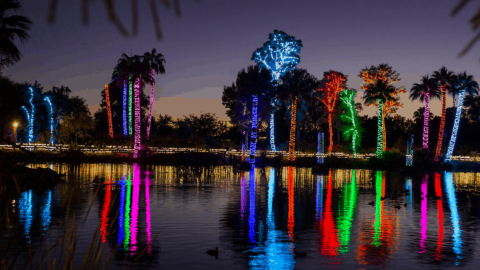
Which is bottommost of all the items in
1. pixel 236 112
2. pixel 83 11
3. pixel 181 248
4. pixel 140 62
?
pixel 181 248

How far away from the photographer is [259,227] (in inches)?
480

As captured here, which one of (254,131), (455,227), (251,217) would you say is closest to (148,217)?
(251,217)

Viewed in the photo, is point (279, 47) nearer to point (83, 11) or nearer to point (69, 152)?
point (69, 152)

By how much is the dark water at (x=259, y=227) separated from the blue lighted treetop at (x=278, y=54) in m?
42.1

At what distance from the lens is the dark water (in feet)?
28.8

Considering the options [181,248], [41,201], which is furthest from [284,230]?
Result: [41,201]

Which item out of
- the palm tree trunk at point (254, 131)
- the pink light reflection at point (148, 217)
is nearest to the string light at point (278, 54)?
the palm tree trunk at point (254, 131)

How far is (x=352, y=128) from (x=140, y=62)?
28991 mm

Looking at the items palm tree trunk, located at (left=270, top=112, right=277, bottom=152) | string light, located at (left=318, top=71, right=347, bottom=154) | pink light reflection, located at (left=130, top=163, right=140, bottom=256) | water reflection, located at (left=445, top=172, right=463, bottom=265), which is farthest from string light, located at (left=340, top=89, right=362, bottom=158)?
pink light reflection, located at (left=130, top=163, right=140, bottom=256)

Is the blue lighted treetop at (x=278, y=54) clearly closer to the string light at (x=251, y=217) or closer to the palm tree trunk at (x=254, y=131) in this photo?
the palm tree trunk at (x=254, y=131)

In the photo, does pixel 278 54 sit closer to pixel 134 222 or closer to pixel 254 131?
pixel 254 131

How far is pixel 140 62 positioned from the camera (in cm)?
4838

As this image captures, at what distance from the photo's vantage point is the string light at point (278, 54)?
202 feet

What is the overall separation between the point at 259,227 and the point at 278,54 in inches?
2030
